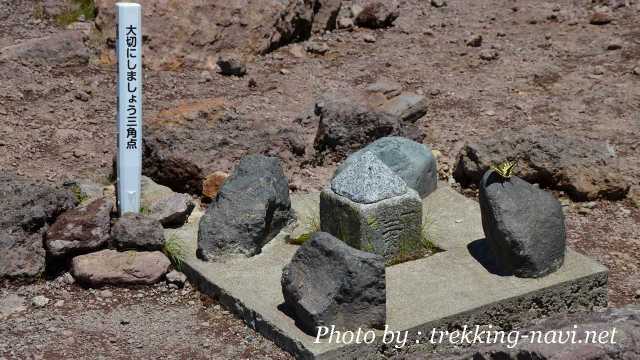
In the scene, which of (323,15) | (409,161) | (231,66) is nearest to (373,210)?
(409,161)

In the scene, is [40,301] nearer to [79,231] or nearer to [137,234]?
[79,231]

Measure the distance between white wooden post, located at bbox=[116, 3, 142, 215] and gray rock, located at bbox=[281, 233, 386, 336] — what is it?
6.34 feet

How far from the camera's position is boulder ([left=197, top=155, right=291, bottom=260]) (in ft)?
24.4

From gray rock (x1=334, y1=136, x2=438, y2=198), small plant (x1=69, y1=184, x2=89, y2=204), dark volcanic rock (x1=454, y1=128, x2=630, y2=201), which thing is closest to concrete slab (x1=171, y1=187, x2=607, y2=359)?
gray rock (x1=334, y1=136, x2=438, y2=198)

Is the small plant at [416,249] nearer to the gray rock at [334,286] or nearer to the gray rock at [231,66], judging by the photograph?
the gray rock at [334,286]

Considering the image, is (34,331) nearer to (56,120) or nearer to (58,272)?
(58,272)

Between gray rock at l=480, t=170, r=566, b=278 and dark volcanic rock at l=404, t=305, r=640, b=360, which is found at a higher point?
dark volcanic rock at l=404, t=305, r=640, b=360

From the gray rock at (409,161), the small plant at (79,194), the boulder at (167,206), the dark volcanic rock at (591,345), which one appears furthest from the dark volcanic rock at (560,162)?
the dark volcanic rock at (591,345)

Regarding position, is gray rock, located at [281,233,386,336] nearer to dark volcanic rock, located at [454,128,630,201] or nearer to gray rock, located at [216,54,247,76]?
dark volcanic rock, located at [454,128,630,201]

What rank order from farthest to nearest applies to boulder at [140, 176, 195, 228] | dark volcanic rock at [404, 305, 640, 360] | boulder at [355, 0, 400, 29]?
1. boulder at [355, 0, 400, 29]
2. boulder at [140, 176, 195, 228]
3. dark volcanic rock at [404, 305, 640, 360]

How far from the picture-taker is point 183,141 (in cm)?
867

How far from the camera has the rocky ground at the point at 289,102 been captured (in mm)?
7223

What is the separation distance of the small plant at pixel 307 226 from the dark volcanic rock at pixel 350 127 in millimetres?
1490

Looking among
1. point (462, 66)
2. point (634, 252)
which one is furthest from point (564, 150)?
point (462, 66)
